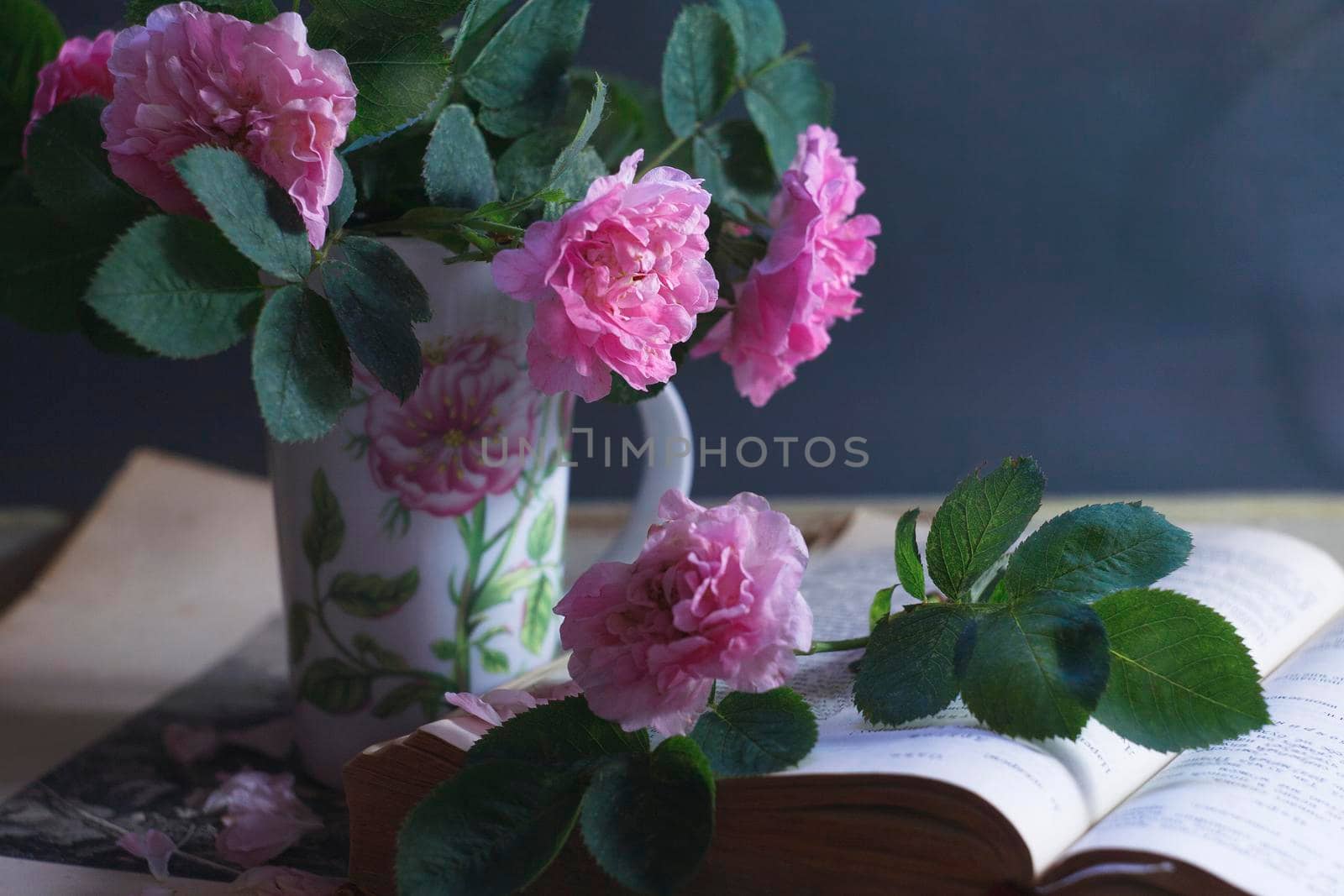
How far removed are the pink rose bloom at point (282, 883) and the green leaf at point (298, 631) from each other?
0.13m

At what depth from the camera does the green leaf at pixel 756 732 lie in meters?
0.39

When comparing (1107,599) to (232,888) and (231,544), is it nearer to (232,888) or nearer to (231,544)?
(232,888)

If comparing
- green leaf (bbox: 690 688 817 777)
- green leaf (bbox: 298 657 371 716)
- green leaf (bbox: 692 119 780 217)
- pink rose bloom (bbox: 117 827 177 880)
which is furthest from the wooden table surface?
green leaf (bbox: 692 119 780 217)

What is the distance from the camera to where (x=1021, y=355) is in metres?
1.12

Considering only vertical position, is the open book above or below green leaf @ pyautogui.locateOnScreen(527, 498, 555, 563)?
above

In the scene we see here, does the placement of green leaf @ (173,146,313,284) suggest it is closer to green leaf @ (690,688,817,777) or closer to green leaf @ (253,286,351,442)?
green leaf @ (253,286,351,442)

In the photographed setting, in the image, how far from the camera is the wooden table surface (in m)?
0.62

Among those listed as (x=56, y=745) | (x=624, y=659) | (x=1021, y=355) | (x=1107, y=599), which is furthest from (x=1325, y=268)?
(x=56, y=745)

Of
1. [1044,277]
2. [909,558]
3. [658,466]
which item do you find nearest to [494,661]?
[658,466]

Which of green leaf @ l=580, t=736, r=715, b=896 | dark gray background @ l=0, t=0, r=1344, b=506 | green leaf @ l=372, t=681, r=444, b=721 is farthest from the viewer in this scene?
dark gray background @ l=0, t=0, r=1344, b=506

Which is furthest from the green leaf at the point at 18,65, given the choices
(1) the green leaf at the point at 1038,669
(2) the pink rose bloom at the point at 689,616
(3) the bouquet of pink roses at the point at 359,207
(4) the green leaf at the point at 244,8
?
(1) the green leaf at the point at 1038,669

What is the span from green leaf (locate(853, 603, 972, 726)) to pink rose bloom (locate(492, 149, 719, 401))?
0.13m

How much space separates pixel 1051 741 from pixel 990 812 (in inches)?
2.5

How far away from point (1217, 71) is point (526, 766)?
0.94 m
